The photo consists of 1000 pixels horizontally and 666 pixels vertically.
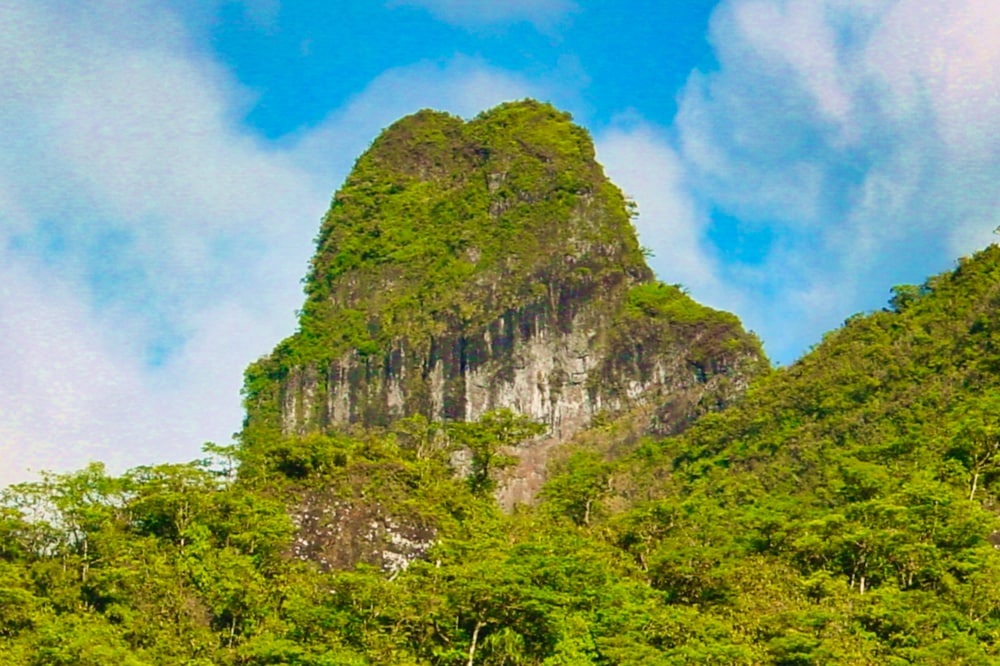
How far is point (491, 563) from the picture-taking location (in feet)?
112

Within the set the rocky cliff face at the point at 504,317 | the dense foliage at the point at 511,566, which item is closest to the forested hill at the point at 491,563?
the dense foliage at the point at 511,566

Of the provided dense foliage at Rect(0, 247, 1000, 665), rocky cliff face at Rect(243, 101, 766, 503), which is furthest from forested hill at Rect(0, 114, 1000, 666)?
rocky cliff face at Rect(243, 101, 766, 503)

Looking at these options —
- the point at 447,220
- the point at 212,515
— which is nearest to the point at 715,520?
the point at 212,515

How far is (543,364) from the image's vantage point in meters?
82.0

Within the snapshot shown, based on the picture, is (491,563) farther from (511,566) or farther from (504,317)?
(504,317)

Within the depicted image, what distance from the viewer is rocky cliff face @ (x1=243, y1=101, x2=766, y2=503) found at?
266ft

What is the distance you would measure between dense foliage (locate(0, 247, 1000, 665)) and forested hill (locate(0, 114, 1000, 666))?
0.07 m

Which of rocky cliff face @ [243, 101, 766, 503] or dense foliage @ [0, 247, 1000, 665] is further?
rocky cliff face @ [243, 101, 766, 503]

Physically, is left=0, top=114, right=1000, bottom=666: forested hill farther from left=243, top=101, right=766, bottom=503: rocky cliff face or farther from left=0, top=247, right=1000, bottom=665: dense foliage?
left=243, top=101, right=766, bottom=503: rocky cliff face

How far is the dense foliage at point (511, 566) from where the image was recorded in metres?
32.3

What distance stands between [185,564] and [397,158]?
5998 cm

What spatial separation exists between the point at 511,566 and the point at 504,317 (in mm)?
49594

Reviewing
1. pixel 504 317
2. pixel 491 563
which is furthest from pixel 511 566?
pixel 504 317

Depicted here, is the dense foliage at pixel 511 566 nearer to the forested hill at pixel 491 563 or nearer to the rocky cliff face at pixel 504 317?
the forested hill at pixel 491 563
